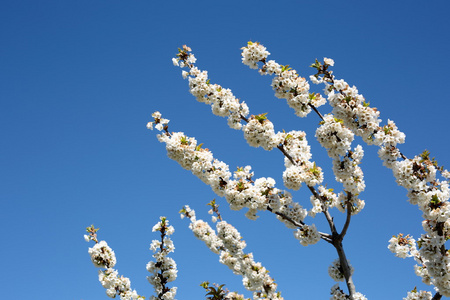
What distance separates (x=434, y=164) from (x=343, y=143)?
5.05 ft

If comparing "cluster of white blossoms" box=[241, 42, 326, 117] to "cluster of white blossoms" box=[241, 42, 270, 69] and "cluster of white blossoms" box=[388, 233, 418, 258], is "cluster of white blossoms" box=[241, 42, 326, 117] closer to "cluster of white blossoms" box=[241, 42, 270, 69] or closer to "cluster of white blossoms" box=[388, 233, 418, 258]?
"cluster of white blossoms" box=[241, 42, 270, 69]

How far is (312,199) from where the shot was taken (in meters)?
7.12

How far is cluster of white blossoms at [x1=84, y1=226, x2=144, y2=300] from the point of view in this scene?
8.70 meters

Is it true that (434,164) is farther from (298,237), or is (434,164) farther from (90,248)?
(90,248)

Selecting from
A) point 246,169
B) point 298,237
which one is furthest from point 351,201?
point 246,169

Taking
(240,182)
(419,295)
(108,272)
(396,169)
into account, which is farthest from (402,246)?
(108,272)

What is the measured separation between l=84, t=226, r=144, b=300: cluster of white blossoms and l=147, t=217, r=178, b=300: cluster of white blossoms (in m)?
0.64

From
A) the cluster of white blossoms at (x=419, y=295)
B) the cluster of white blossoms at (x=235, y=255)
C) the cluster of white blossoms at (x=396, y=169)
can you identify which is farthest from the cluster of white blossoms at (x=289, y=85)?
the cluster of white blossoms at (x=235, y=255)

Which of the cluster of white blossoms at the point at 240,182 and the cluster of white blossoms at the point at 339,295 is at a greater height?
the cluster of white blossoms at the point at 240,182

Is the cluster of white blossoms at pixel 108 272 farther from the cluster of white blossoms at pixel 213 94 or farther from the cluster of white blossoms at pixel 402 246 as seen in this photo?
the cluster of white blossoms at pixel 402 246

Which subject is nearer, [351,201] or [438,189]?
[438,189]

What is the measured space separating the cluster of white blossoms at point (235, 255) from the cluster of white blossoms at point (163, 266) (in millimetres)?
1814

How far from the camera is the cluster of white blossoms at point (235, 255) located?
938cm

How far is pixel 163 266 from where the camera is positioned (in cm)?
876
